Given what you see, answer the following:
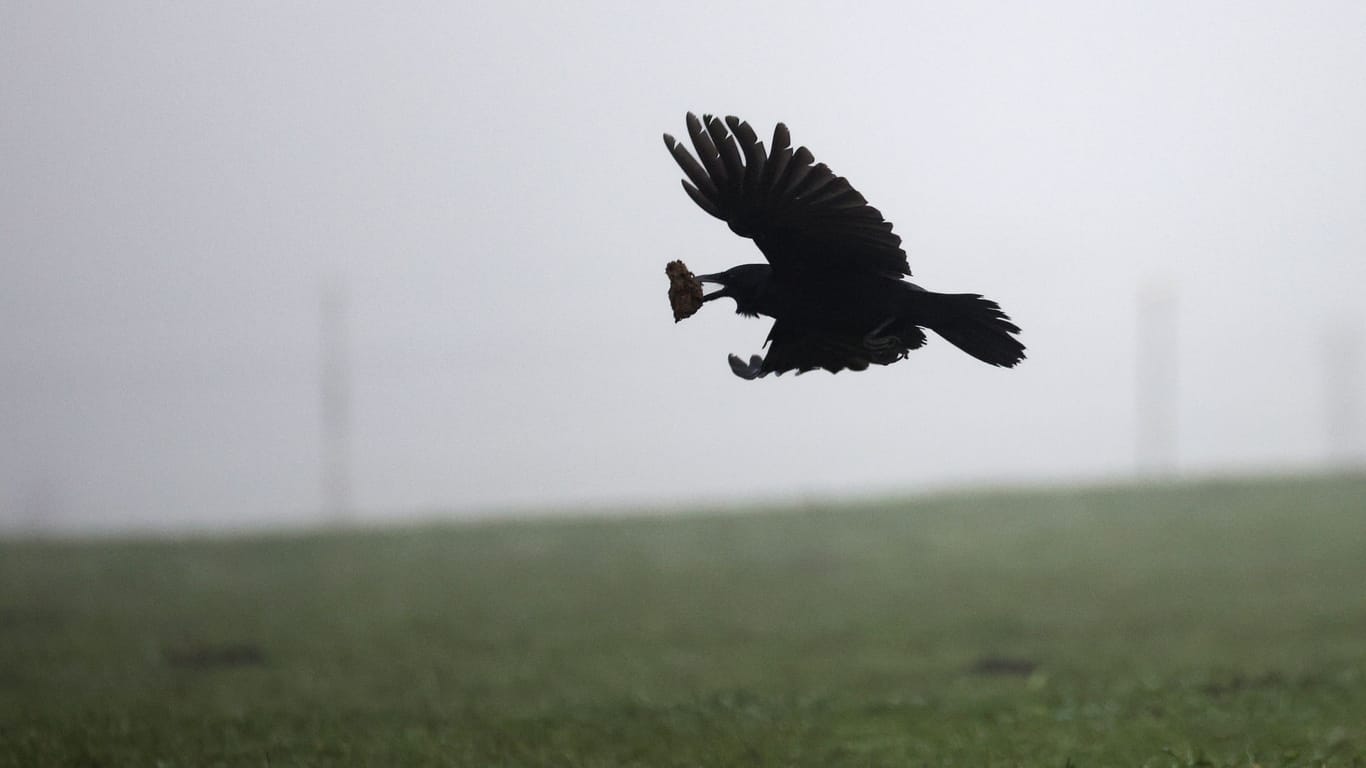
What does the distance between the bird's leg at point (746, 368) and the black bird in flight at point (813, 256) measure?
0.03 feet

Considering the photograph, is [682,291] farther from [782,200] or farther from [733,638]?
[733,638]

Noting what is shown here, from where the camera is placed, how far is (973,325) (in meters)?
7.20

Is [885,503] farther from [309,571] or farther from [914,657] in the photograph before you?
[914,657]

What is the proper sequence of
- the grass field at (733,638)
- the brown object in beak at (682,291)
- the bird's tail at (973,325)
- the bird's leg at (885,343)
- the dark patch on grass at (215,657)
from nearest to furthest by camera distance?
the brown object in beak at (682,291), the bird's tail at (973,325), the bird's leg at (885,343), the grass field at (733,638), the dark patch on grass at (215,657)

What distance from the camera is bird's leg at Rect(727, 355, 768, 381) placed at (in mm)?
7516

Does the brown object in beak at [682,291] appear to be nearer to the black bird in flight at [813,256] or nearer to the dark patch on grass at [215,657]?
the black bird in flight at [813,256]

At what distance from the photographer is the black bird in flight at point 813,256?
7.15 meters

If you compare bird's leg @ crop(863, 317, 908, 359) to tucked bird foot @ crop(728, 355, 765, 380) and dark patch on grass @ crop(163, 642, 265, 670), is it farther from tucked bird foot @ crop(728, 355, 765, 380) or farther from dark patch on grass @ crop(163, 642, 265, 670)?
dark patch on grass @ crop(163, 642, 265, 670)

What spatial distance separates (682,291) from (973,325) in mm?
1424

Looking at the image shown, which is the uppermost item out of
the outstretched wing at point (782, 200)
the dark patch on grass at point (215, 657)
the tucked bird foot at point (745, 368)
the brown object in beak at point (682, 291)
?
the outstretched wing at point (782, 200)

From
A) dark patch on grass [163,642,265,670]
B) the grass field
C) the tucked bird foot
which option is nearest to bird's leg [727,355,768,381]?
the tucked bird foot

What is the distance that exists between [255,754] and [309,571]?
670 inches

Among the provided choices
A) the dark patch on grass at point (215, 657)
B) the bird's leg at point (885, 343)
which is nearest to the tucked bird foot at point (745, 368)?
the bird's leg at point (885, 343)

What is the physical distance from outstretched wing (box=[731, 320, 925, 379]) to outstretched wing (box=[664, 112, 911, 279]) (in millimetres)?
360
